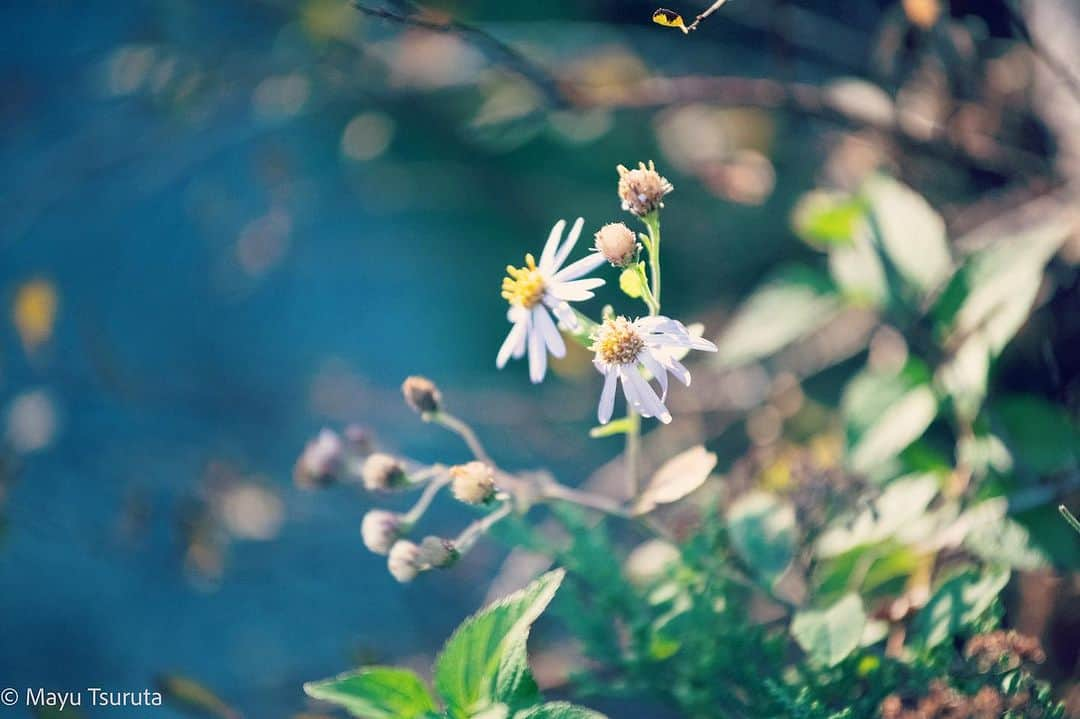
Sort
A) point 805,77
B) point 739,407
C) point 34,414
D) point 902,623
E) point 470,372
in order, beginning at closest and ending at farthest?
point 902,623 < point 739,407 < point 805,77 < point 34,414 < point 470,372

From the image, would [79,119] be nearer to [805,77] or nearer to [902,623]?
[805,77]

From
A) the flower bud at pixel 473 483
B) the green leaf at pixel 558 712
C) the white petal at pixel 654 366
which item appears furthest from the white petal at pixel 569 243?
the green leaf at pixel 558 712

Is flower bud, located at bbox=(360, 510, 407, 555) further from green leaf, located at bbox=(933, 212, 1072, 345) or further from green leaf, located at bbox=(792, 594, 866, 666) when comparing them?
green leaf, located at bbox=(933, 212, 1072, 345)

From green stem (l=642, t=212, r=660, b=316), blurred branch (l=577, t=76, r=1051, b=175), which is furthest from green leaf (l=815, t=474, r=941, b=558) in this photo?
blurred branch (l=577, t=76, r=1051, b=175)

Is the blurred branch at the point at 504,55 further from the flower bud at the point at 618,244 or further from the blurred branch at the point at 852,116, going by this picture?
the flower bud at the point at 618,244

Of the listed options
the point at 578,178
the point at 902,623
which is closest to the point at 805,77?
the point at 578,178

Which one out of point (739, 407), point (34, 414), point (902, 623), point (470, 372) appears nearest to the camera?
point (902, 623)
